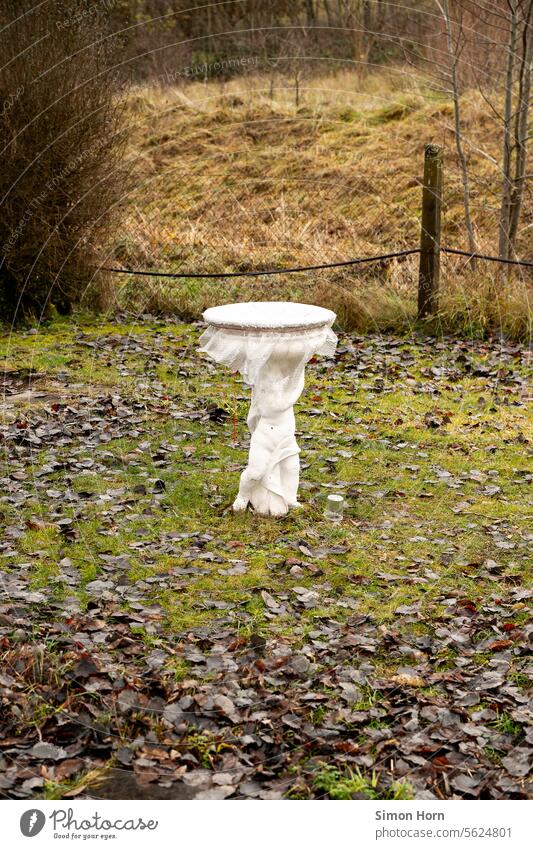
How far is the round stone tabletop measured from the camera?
5254 mm

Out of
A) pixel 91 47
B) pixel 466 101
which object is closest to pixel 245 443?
pixel 91 47

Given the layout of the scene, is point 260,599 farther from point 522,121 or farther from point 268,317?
point 522,121

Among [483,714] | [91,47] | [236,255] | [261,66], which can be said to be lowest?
[483,714]

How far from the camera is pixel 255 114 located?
55.9 feet

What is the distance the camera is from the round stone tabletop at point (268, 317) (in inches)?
207

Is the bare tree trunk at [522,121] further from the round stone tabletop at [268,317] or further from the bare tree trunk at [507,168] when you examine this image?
the round stone tabletop at [268,317]

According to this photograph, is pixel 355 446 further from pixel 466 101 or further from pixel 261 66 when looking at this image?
pixel 261 66

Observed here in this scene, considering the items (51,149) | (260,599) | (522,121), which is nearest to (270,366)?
(260,599)

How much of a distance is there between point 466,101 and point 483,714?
A: 13.9 metres

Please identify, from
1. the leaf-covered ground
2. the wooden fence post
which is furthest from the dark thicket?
the wooden fence post

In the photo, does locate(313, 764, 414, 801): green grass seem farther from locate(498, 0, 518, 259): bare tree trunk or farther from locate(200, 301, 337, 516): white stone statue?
locate(498, 0, 518, 259): bare tree trunk

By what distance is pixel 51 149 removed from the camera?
31.9 feet

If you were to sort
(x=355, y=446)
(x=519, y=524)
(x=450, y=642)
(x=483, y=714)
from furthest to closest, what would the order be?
1. (x=355, y=446)
2. (x=519, y=524)
3. (x=450, y=642)
4. (x=483, y=714)

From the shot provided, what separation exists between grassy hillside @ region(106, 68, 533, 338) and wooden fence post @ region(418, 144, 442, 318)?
16 cm
